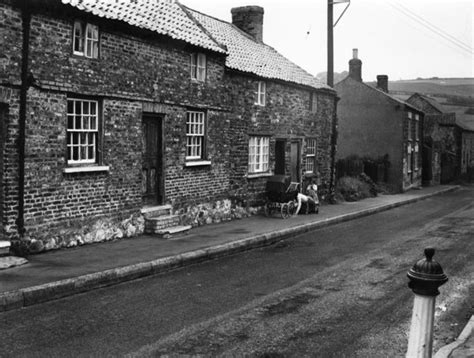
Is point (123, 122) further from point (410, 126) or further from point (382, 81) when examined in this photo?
point (382, 81)

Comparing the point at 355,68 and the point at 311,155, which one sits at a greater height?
the point at 355,68

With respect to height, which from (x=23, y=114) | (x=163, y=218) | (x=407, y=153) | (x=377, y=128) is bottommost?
(x=163, y=218)

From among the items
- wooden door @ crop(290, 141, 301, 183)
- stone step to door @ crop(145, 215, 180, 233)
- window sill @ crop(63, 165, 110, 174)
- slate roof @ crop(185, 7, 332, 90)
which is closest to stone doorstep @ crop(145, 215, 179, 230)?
stone step to door @ crop(145, 215, 180, 233)

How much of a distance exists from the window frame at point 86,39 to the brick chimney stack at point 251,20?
1334 cm

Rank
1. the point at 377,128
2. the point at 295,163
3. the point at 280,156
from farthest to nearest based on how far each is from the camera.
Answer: the point at 377,128 → the point at 295,163 → the point at 280,156

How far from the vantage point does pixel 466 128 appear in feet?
166

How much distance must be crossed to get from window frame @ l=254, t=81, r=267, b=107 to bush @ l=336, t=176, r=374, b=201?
8642 millimetres

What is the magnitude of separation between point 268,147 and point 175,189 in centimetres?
567

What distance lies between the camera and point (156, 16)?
45.6 feet

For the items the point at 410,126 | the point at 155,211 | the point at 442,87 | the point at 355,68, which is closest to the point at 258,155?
the point at 155,211

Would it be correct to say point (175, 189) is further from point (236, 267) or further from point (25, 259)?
point (25, 259)

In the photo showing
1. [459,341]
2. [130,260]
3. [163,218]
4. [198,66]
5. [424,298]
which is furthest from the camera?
[198,66]

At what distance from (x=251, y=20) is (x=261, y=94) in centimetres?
678

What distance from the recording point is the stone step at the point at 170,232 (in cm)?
1277
